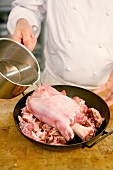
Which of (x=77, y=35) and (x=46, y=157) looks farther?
(x=77, y=35)

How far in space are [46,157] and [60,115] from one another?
0.16 meters

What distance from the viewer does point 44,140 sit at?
1140 mm

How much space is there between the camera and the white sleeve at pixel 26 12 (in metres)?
1.60

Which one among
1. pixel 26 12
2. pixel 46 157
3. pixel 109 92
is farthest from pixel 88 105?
pixel 26 12

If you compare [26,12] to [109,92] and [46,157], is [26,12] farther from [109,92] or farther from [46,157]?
[46,157]

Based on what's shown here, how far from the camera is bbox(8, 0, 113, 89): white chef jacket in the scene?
4.83ft

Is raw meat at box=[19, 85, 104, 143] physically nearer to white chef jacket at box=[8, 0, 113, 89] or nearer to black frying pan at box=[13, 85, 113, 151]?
black frying pan at box=[13, 85, 113, 151]

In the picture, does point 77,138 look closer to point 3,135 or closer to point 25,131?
point 25,131

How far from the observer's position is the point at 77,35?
4.99ft

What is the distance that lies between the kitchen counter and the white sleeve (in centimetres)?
62

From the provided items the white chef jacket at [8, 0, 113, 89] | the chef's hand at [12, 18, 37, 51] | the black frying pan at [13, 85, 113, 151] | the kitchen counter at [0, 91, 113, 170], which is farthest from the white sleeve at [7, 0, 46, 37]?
the kitchen counter at [0, 91, 113, 170]

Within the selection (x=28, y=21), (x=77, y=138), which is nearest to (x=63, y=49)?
(x=28, y=21)

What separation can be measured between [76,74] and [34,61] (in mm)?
414

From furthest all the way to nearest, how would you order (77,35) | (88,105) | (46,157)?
(77,35) < (88,105) < (46,157)
